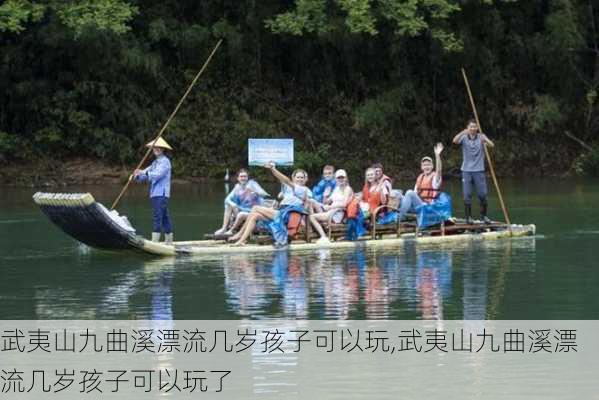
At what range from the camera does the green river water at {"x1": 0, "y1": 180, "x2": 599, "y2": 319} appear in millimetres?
14328

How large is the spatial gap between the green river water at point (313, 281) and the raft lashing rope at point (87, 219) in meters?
0.32

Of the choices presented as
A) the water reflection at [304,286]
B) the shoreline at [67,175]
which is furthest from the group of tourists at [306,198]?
the shoreline at [67,175]

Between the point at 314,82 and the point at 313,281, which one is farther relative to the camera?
the point at 314,82

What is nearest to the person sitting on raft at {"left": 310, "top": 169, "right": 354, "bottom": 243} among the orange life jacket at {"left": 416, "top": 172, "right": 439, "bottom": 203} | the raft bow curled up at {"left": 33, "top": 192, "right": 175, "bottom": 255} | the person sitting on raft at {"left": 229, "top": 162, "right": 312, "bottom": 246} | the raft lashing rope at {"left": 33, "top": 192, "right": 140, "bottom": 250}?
the person sitting on raft at {"left": 229, "top": 162, "right": 312, "bottom": 246}

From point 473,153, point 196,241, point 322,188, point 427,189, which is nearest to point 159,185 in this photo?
point 196,241

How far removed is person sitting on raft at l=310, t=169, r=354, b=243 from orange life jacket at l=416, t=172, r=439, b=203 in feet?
4.38

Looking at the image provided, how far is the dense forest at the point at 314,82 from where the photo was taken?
36.6 meters

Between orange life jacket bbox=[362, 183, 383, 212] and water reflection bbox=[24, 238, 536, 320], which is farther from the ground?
orange life jacket bbox=[362, 183, 383, 212]

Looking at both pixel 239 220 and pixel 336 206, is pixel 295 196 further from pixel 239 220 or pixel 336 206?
pixel 239 220

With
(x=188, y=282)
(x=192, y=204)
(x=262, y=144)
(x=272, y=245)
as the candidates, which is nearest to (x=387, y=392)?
(x=188, y=282)

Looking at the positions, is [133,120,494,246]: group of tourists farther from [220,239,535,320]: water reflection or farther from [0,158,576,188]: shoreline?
[0,158,576,188]: shoreline

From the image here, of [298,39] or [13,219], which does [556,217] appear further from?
[298,39]

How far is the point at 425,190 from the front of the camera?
20.9 m

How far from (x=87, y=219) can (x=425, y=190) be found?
5384mm
